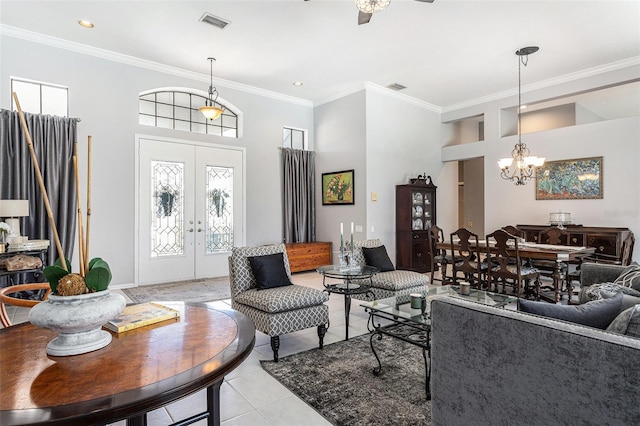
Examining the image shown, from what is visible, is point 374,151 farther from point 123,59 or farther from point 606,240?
point 123,59

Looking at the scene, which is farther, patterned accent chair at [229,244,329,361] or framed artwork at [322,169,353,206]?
framed artwork at [322,169,353,206]

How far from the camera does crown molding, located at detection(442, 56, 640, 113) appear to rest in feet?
18.2

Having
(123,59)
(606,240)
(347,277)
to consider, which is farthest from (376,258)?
(123,59)

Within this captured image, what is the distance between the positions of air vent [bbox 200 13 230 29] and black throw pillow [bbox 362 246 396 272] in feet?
10.8

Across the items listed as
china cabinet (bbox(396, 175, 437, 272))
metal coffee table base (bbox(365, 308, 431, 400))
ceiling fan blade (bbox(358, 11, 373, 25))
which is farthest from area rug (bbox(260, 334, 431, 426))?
china cabinet (bbox(396, 175, 437, 272))

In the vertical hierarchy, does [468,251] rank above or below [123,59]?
below

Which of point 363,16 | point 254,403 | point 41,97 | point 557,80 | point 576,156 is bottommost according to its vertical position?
point 254,403

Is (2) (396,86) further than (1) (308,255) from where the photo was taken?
No

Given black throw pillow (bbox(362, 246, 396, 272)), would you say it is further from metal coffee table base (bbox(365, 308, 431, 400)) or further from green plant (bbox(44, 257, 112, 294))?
green plant (bbox(44, 257, 112, 294))

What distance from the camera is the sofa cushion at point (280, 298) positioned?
298 centimetres

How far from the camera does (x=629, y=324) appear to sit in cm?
139

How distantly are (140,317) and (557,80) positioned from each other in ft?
24.2

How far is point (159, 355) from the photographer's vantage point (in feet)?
3.77

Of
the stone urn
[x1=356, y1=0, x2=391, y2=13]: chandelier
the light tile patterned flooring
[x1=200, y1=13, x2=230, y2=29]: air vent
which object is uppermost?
[x1=200, y1=13, x2=230, y2=29]: air vent
